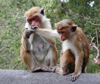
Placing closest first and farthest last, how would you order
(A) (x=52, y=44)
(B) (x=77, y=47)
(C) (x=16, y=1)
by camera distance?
(B) (x=77, y=47) → (A) (x=52, y=44) → (C) (x=16, y=1)

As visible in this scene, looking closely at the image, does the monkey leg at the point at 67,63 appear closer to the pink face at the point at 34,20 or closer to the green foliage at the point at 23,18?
the pink face at the point at 34,20

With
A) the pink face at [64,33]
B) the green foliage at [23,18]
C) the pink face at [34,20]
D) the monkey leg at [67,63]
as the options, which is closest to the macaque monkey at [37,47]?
the pink face at [34,20]

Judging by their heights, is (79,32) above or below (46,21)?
below

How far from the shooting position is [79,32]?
3.42 meters

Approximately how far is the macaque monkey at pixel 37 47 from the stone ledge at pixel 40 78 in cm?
36

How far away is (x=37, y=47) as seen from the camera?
4.31 meters

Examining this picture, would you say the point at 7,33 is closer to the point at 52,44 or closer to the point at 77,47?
the point at 52,44

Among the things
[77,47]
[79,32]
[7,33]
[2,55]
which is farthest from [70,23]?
[2,55]

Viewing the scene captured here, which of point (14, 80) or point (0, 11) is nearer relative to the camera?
point (14, 80)

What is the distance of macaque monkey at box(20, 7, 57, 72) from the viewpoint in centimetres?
393

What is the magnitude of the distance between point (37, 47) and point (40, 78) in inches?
47.0

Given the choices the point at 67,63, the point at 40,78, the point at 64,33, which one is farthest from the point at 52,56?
the point at 64,33

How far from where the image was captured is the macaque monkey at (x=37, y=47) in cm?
393

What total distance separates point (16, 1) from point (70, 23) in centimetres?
589
